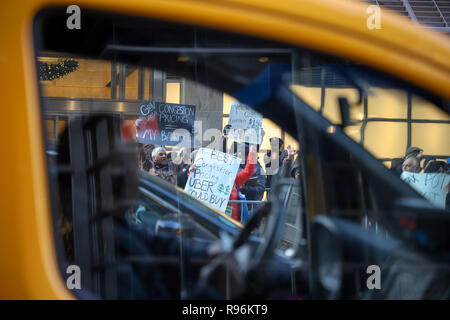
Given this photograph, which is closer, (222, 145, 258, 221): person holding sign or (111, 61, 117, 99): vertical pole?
(111, 61, 117, 99): vertical pole

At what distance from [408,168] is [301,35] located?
1.62 ft

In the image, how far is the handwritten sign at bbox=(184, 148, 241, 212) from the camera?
69.0 inches

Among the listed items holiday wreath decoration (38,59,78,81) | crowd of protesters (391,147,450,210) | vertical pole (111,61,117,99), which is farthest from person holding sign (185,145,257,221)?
crowd of protesters (391,147,450,210)

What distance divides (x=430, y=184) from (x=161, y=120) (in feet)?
3.05

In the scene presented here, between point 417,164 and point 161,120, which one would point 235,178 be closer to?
point 161,120

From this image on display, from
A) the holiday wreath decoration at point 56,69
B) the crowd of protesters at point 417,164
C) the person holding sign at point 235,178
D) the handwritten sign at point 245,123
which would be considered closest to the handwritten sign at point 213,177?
the person holding sign at point 235,178

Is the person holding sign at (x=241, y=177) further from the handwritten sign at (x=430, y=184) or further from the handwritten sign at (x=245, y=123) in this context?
the handwritten sign at (x=430, y=184)

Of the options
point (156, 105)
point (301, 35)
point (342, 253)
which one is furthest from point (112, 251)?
point (301, 35)

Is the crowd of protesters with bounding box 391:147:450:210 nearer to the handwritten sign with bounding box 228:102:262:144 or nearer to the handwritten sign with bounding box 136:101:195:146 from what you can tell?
the handwritten sign with bounding box 228:102:262:144

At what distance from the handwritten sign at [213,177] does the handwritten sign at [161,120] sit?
0.51 feet

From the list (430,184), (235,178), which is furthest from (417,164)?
(235,178)

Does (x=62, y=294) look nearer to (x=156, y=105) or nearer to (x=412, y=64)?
(x=156, y=105)

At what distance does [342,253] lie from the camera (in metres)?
1.13

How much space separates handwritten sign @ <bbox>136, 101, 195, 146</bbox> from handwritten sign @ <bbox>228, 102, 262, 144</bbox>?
0.47ft
